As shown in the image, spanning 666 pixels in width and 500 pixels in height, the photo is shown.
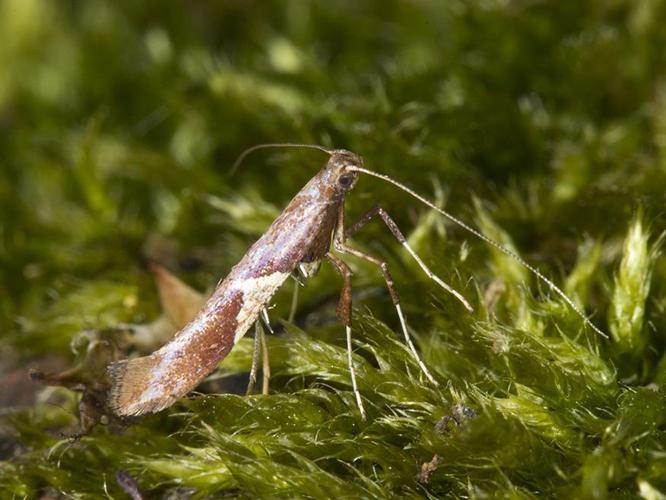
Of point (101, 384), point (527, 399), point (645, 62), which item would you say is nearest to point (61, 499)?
point (101, 384)

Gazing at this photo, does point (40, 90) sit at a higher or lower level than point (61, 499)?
higher

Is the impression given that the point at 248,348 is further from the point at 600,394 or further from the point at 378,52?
the point at 378,52

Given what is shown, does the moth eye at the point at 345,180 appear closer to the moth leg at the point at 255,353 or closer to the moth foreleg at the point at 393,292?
the moth foreleg at the point at 393,292

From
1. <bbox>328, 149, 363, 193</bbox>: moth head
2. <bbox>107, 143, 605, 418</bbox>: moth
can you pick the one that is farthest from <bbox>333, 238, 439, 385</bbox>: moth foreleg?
<bbox>328, 149, 363, 193</bbox>: moth head

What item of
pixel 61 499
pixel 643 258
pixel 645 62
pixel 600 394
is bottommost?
pixel 61 499

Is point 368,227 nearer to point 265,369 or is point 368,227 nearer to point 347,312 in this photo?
point 347,312

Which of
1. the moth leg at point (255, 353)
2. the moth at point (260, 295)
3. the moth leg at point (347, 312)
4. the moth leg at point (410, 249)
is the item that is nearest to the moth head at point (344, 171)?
the moth at point (260, 295)

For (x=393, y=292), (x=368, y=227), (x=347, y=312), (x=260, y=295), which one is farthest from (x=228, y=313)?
(x=368, y=227)
